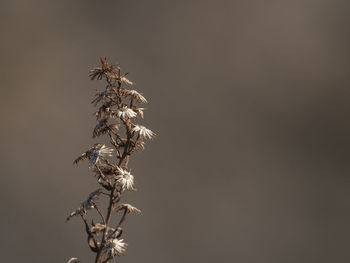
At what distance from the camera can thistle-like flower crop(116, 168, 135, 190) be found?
2.19 meters

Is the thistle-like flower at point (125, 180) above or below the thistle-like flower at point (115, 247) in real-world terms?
above

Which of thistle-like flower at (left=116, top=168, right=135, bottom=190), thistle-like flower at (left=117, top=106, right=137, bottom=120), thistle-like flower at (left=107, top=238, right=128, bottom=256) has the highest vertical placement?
thistle-like flower at (left=117, top=106, right=137, bottom=120)

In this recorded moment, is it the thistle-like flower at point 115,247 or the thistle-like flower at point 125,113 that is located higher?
the thistle-like flower at point 125,113

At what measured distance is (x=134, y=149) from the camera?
7.84ft

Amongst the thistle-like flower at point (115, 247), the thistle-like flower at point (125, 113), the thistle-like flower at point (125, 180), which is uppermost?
the thistle-like flower at point (125, 113)

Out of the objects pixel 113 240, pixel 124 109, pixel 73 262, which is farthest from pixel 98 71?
pixel 73 262

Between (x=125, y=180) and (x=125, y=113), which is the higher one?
(x=125, y=113)

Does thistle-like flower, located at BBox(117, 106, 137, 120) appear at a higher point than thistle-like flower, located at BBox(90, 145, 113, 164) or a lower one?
higher

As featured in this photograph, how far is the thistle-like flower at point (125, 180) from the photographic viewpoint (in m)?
2.19

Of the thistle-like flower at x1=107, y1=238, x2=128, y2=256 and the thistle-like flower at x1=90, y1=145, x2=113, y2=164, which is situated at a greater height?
the thistle-like flower at x1=90, y1=145, x2=113, y2=164

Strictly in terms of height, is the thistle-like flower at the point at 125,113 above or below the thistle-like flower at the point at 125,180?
above

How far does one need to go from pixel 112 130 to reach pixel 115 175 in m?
0.28

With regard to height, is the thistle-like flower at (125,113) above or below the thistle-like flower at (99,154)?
above

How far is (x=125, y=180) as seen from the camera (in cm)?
220
